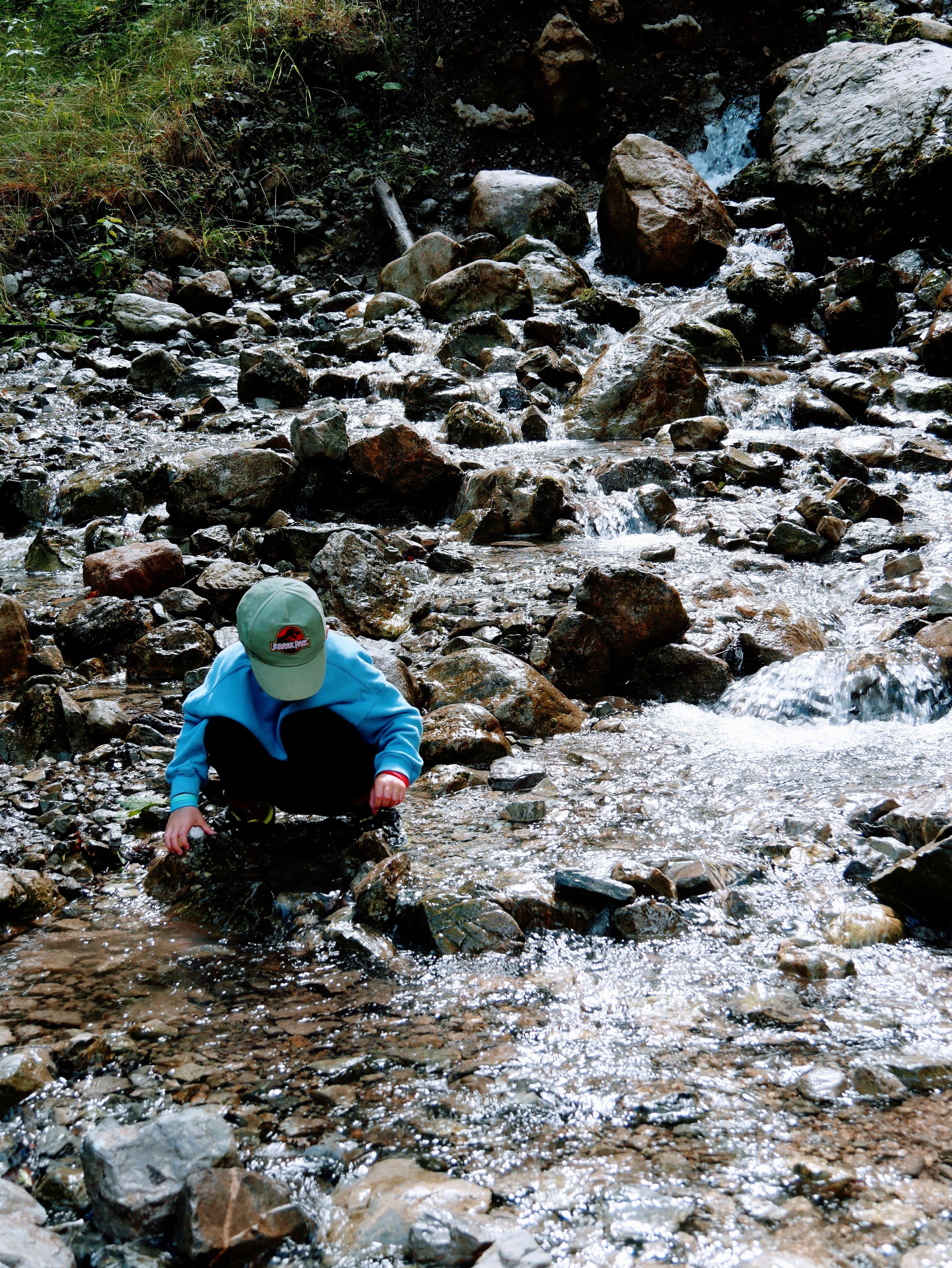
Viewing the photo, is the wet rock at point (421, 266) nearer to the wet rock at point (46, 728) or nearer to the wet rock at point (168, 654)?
the wet rock at point (168, 654)

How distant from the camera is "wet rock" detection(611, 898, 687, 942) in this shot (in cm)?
223

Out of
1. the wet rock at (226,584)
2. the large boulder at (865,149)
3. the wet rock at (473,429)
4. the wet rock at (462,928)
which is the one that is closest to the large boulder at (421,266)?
the large boulder at (865,149)

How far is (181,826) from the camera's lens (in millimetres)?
2432

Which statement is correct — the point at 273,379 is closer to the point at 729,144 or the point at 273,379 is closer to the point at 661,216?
the point at 661,216

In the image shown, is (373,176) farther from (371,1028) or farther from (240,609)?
(371,1028)

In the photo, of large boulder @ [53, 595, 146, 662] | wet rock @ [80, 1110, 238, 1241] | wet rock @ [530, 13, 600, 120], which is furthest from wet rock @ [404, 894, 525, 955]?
wet rock @ [530, 13, 600, 120]

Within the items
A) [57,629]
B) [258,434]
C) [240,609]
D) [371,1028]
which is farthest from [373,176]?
[371,1028]

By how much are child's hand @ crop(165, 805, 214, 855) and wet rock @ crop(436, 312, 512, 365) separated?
6664 mm

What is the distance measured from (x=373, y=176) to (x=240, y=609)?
11928mm

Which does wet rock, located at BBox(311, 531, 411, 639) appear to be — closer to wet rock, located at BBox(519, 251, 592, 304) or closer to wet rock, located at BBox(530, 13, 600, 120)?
wet rock, located at BBox(519, 251, 592, 304)

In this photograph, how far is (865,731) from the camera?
3.58m

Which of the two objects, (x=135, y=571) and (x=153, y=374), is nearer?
(x=135, y=571)

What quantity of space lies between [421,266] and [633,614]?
7.70m

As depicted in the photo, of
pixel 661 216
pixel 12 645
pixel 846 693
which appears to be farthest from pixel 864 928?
pixel 661 216
